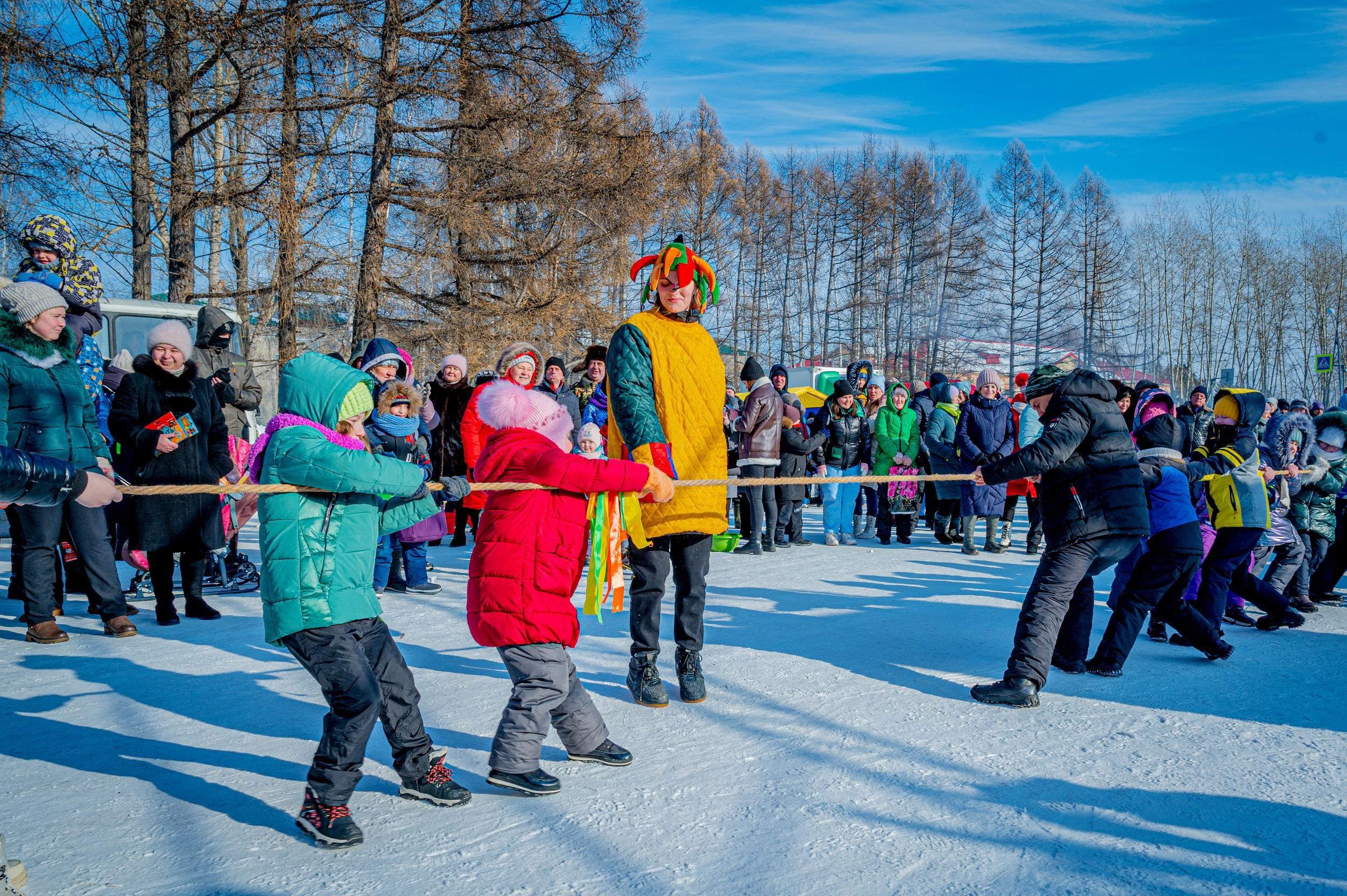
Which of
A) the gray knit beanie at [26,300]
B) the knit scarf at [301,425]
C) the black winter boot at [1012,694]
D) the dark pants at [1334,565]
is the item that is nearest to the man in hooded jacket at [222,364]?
the gray knit beanie at [26,300]

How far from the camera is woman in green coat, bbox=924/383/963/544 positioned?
9.59 m

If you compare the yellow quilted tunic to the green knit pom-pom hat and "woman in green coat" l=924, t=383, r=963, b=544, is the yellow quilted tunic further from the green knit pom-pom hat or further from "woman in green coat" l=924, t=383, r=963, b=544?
"woman in green coat" l=924, t=383, r=963, b=544

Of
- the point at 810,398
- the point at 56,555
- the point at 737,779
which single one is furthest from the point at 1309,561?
the point at 810,398

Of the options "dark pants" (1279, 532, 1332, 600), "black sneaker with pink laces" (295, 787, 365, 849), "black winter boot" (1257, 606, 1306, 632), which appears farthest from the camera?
"dark pants" (1279, 532, 1332, 600)

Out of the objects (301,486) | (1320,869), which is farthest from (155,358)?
(1320,869)

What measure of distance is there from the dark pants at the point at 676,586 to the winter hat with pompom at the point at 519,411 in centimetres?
89

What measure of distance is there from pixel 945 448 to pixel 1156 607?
4.60 m

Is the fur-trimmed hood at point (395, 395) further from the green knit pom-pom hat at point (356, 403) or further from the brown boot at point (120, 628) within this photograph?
the green knit pom-pom hat at point (356, 403)

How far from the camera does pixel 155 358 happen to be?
5570 mm

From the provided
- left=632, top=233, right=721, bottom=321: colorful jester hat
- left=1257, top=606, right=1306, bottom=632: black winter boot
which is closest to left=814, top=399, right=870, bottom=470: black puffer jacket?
left=1257, top=606, right=1306, bottom=632: black winter boot

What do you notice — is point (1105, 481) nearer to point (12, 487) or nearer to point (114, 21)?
point (12, 487)

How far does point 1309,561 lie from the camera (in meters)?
7.08

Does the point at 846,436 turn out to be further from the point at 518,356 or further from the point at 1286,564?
the point at 518,356

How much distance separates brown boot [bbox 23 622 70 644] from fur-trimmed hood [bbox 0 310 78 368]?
1508 millimetres
